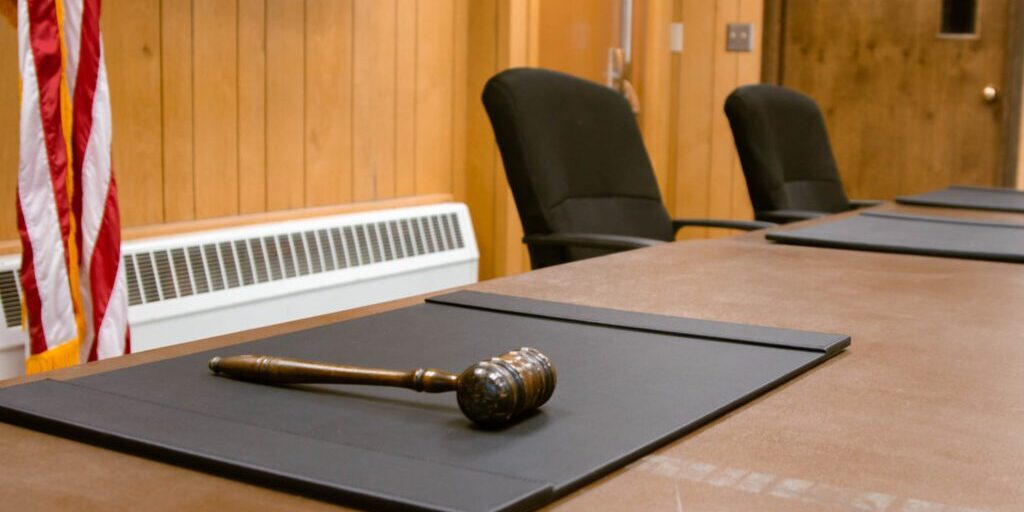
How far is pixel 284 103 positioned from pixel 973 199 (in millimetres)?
1678

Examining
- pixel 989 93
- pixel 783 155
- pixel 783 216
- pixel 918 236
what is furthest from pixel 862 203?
pixel 989 93

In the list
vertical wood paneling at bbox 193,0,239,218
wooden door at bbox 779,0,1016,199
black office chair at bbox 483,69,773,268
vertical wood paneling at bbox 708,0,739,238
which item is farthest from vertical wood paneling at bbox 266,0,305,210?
wooden door at bbox 779,0,1016,199

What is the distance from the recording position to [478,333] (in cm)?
104

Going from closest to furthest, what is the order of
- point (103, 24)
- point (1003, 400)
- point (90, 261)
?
point (1003, 400)
point (90, 261)
point (103, 24)

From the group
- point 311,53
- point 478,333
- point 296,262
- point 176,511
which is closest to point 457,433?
point 176,511

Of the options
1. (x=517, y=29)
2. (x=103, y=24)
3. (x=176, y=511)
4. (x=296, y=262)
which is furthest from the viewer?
(x=517, y=29)

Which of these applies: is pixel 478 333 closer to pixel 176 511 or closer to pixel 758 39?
pixel 176 511

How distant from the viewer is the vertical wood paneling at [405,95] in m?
3.42

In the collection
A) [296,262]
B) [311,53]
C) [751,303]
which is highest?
[311,53]

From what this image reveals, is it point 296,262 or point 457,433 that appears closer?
point 457,433

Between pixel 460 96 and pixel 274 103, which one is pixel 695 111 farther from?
pixel 274 103

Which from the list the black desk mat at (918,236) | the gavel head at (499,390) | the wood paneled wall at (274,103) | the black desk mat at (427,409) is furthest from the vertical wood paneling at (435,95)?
the gavel head at (499,390)

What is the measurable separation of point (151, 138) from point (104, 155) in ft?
1.63

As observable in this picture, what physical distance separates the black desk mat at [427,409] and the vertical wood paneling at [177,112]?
1.74m
